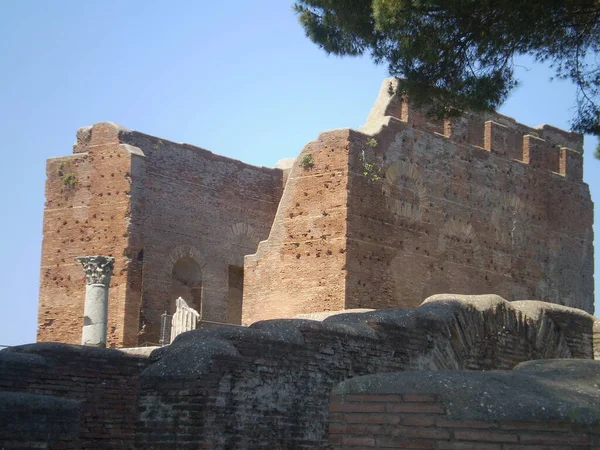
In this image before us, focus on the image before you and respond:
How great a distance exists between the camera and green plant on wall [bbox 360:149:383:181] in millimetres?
17250

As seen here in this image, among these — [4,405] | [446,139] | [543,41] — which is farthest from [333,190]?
[4,405]

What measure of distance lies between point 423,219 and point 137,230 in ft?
16.9

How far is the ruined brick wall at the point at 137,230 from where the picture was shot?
19.1 m

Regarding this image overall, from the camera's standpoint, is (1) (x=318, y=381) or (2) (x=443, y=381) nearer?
(2) (x=443, y=381)

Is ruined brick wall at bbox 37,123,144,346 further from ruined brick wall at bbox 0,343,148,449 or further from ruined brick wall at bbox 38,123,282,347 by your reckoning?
ruined brick wall at bbox 0,343,148,449

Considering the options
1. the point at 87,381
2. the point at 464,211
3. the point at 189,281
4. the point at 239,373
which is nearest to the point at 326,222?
the point at 464,211

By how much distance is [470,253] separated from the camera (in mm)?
19156

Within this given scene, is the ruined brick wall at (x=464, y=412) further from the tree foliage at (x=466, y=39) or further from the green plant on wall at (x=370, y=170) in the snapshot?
the green plant on wall at (x=370, y=170)

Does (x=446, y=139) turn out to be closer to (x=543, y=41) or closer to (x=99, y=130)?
(x=99, y=130)

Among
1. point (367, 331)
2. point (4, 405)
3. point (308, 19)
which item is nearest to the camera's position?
point (4, 405)

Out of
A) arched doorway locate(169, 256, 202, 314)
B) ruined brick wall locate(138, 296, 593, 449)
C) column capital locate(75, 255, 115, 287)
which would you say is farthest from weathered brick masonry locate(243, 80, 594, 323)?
ruined brick wall locate(138, 296, 593, 449)

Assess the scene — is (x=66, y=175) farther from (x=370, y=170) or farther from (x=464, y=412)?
(x=464, y=412)

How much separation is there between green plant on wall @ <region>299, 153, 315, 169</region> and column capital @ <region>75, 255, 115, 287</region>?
363 centimetres

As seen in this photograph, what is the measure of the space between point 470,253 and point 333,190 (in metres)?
3.48
